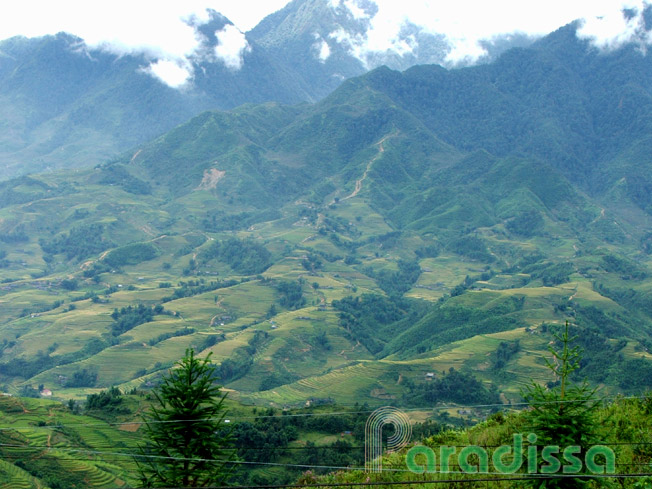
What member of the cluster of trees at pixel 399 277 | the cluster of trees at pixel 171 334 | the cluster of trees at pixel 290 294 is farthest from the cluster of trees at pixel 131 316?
the cluster of trees at pixel 399 277

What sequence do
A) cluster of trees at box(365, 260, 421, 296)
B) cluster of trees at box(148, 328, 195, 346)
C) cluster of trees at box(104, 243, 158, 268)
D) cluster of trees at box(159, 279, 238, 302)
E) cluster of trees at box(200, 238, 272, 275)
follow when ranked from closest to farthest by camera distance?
cluster of trees at box(148, 328, 195, 346) → cluster of trees at box(159, 279, 238, 302) → cluster of trees at box(365, 260, 421, 296) → cluster of trees at box(104, 243, 158, 268) → cluster of trees at box(200, 238, 272, 275)

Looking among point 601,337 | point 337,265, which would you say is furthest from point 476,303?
point 337,265

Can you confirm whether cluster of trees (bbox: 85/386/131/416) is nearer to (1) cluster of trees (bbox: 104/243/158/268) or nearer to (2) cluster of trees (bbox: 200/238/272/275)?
(2) cluster of trees (bbox: 200/238/272/275)

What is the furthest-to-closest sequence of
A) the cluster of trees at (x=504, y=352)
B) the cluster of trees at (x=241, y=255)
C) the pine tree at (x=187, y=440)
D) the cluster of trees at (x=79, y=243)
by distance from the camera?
the cluster of trees at (x=79, y=243) → the cluster of trees at (x=241, y=255) → the cluster of trees at (x=504, y=352) → the pine tree at (x=187, y=440)

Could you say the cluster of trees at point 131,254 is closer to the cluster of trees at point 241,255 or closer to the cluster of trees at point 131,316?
the cluster of trees at point 241,255

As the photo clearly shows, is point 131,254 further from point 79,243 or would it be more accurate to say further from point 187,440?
point 187,440

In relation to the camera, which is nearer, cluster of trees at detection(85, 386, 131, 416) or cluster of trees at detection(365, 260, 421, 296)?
cluster of trees at detection(85, 386, 131, 416)

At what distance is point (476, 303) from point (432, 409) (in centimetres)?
4213

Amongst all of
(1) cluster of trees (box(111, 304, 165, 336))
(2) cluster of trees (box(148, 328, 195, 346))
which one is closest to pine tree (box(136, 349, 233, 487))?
(2) cluster of trees (box(148, 328, 195, 346))

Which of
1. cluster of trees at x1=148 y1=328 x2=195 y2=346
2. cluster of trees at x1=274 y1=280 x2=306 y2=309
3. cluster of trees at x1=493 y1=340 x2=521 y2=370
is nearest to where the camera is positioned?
cluster of trees at x1=493 y1=340 x2=521 y2=370

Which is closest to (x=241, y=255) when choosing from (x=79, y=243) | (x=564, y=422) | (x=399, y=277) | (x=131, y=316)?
(x=399, y=277)

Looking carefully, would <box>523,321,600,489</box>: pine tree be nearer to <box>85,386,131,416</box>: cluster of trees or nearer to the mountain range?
<box>85,386,131,416</box>: cluster of trees

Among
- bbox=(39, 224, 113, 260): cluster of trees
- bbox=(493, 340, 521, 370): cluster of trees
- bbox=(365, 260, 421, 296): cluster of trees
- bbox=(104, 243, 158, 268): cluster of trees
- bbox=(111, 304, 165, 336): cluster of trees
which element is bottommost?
bbox=(493, 340, 521, 370): cluster of trees

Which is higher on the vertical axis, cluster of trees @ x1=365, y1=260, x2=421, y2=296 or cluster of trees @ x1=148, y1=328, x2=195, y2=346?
cluster of trees @ x1=365, y1=260, x2=421, y2=296
